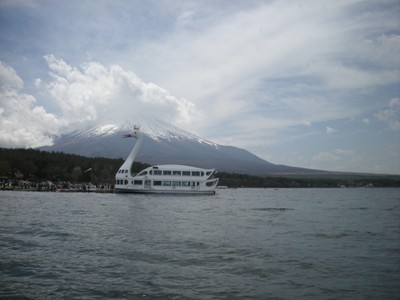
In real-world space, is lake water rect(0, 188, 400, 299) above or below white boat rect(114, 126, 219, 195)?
below

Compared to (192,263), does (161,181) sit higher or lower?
higher

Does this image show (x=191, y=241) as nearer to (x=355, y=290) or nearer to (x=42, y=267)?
(x=42, y=267)

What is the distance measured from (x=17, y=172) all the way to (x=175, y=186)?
137ft

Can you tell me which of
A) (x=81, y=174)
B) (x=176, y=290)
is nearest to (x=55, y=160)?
(x=81, y=174)

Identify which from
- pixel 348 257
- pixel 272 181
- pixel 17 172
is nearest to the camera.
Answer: pixel 348 257

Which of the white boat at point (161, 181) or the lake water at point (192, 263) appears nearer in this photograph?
the lake water at point (192, 263)

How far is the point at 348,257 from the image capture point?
14.1 meters

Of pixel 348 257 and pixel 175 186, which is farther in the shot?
pixel 175 186

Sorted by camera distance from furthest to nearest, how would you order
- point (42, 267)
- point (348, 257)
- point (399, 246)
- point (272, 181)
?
point (272, 181) < point (399, 246) < point (348, 257) < point (42, 267)

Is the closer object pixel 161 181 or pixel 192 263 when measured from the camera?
pixel 192 263

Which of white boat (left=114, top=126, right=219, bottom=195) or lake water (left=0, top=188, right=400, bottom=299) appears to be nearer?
lake water (left=0, top=188, right=400, bottom=299)

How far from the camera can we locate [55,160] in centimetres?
9406

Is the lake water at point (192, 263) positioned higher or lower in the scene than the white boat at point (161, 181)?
lower

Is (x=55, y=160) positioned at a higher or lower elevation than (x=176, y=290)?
higher
